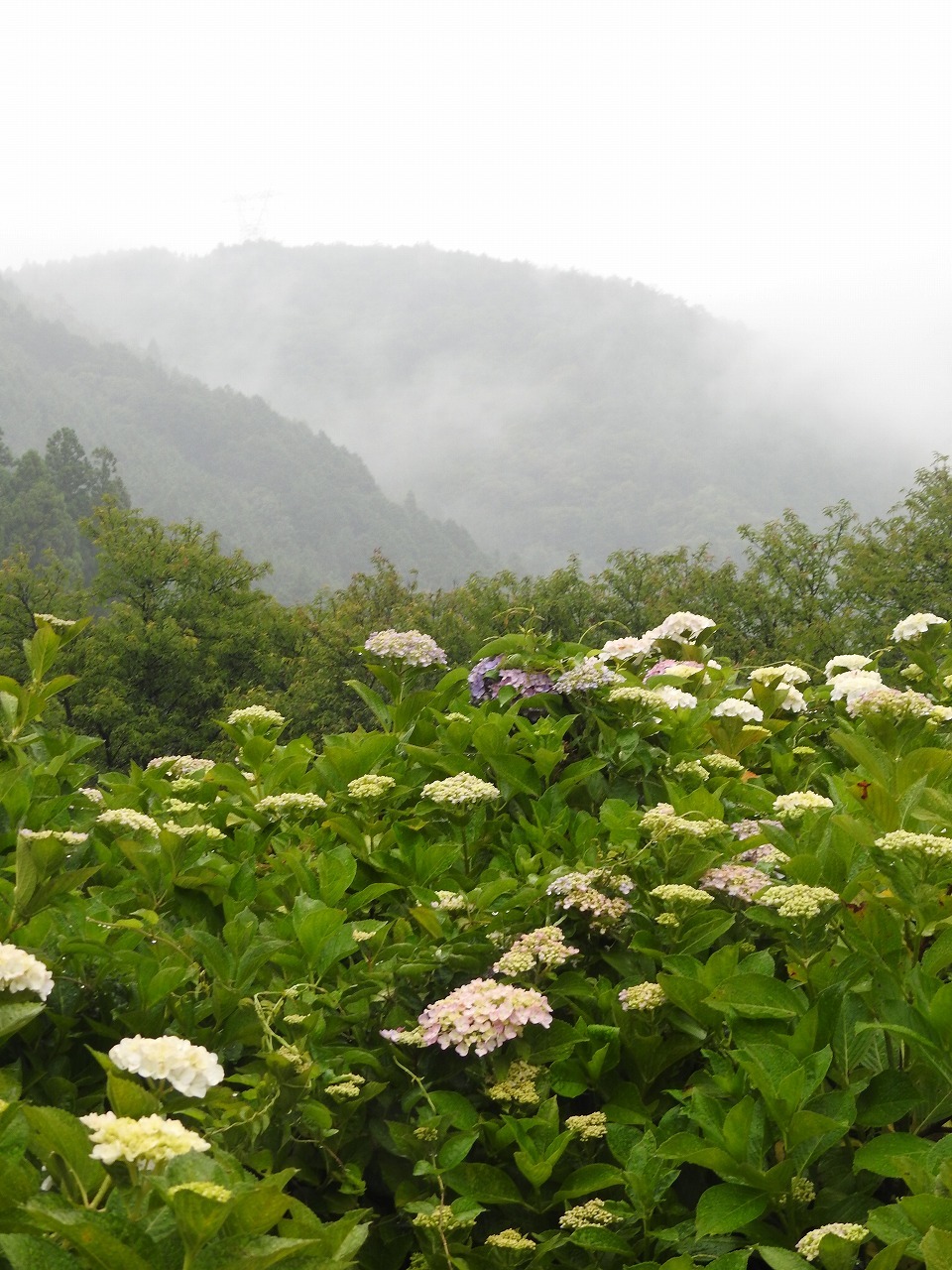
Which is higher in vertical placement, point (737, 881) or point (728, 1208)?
point (737, 881)

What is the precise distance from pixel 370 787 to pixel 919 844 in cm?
116

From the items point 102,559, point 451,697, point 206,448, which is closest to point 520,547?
point 206,448

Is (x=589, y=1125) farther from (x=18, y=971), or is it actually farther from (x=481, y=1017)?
(x=18, y=971)

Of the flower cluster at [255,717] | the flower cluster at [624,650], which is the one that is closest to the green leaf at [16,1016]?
the flower cluster at [255,717]

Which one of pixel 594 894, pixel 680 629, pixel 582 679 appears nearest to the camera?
pixel 594 894

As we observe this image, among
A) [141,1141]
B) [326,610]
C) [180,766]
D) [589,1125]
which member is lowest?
[326,610]

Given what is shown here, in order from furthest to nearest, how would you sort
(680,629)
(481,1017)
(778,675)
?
(680,629) < (778,675) < (481,1017)

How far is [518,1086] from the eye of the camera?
191cm

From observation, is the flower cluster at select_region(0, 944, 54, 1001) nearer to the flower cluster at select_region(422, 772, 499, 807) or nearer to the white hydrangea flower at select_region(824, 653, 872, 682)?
the flower cluster at select_region(422, 772, 499, 807)

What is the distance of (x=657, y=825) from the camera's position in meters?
2.23

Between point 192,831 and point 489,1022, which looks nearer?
point 489,1022

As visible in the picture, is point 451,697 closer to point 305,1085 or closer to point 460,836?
point 460,836

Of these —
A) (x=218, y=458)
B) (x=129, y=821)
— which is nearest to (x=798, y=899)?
(x=129, y=821)

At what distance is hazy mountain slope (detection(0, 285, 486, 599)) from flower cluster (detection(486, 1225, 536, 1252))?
129824mm
